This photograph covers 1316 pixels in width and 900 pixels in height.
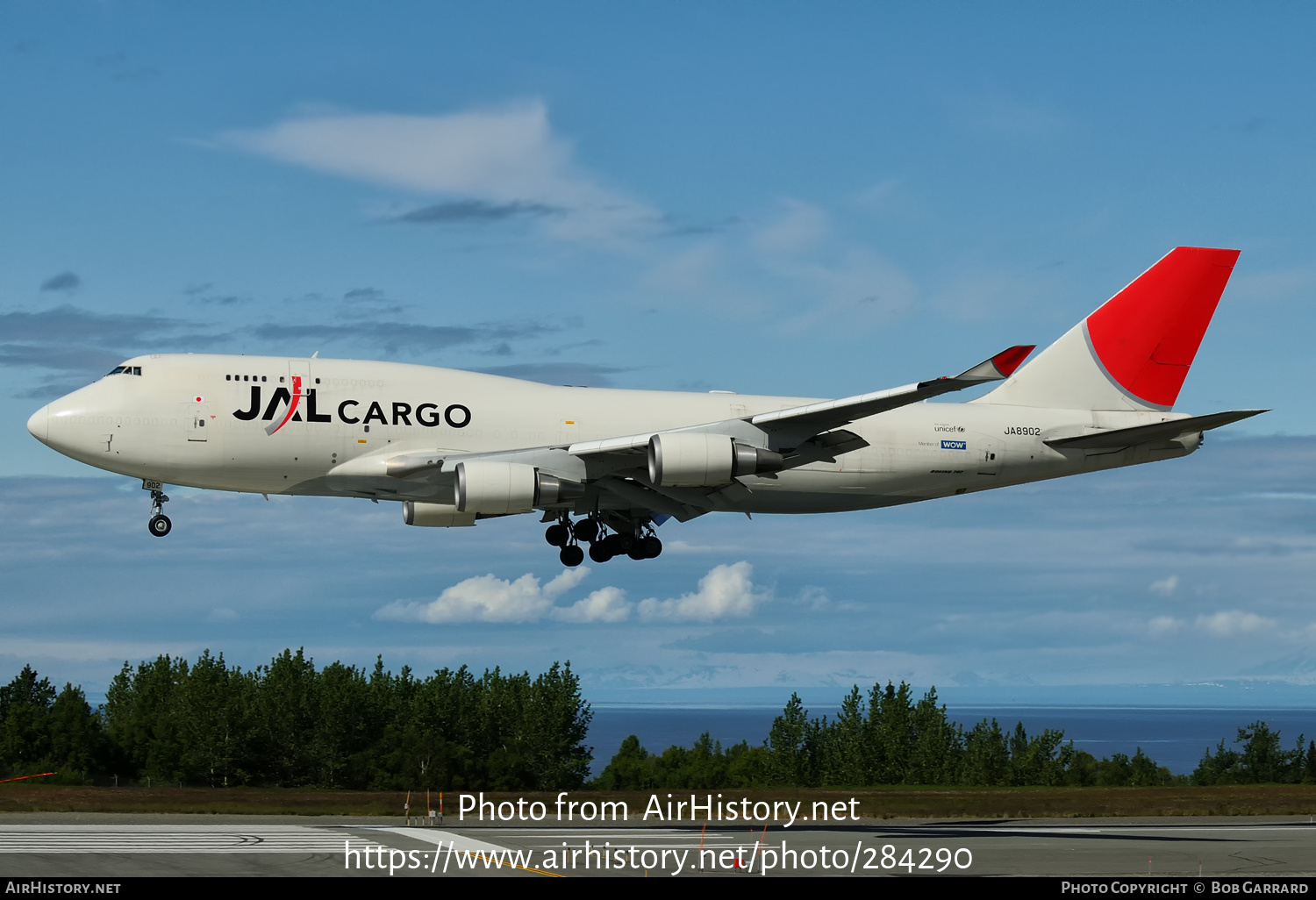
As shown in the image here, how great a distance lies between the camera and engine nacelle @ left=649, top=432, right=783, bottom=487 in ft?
118

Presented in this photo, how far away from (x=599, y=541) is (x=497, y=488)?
789cm

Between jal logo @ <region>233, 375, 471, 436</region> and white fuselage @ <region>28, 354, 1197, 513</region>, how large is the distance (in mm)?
35

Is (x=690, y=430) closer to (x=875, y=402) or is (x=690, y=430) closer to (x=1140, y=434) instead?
(x=875, y=402)

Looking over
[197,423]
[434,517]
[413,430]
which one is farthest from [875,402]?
[197,423]

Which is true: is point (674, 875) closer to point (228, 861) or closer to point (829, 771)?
point (228, 861)

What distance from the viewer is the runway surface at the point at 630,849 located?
89.1 feet

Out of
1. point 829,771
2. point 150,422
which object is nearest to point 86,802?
point 150,422

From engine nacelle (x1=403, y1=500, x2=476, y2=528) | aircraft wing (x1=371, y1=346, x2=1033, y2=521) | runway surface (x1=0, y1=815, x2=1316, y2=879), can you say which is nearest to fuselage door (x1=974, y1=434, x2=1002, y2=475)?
aircraft wing (x1=371, y1=346, x2=1033, y2=521)

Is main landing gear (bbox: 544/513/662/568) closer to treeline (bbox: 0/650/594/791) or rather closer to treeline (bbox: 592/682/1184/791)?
treeline (bbox: 0/650/594/791)

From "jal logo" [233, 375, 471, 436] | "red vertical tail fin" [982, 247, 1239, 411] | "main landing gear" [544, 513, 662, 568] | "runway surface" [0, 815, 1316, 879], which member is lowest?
"runway surface" [0, 815, 1316, 879]

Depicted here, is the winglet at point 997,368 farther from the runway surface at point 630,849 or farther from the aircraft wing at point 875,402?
the runway surface at point 630,849

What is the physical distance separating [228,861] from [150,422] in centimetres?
1297

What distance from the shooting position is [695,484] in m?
36.4

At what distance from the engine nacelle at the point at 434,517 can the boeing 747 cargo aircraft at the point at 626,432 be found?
5 centimetres
